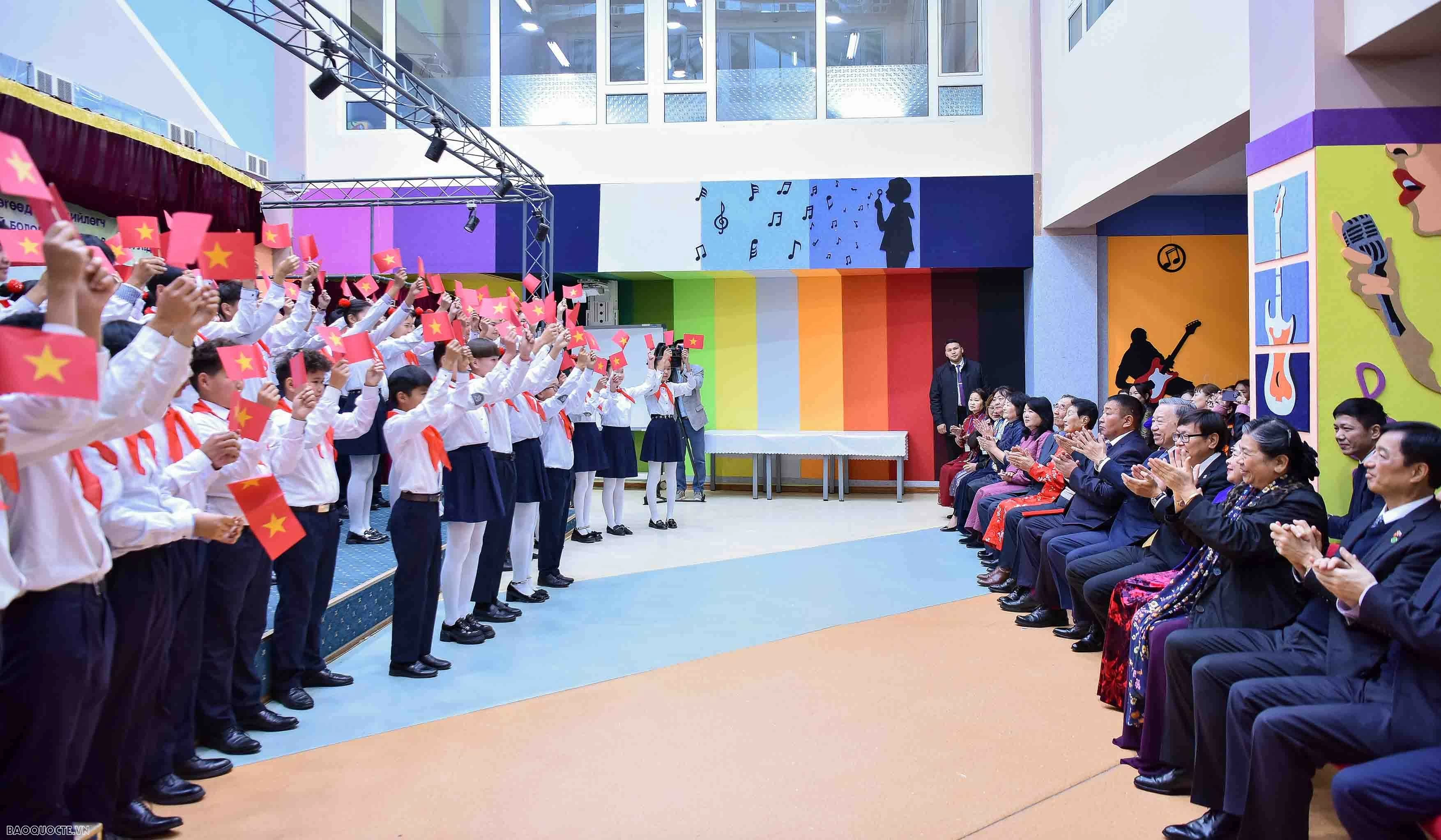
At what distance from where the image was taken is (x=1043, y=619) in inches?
189

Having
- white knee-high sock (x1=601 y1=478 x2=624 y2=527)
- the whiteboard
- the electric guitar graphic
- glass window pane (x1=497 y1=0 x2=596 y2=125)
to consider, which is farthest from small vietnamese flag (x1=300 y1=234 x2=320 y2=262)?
glass window pane (x1=497 y1=0 x2=596 y2=125)

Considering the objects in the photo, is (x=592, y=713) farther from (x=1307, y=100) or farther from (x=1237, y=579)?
(x=1307, y=100)

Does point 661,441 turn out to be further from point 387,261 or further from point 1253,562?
point 1253,562

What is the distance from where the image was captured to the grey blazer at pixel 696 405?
373 inches

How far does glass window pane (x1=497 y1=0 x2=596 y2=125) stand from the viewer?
33.8ft

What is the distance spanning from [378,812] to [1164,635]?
238 centimetres

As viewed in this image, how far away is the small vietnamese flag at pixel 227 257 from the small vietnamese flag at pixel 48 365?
43.9 inches

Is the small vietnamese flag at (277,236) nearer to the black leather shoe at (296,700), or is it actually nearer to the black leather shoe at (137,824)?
the black leather shoe at (296,700)

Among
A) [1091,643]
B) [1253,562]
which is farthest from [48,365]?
[1091,643]

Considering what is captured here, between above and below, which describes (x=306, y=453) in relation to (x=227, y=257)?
below

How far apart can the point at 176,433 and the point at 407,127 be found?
25.0 ft

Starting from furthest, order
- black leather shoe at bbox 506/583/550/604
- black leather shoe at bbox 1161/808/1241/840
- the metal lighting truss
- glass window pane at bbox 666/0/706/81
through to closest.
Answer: glass window pane at bbox 666/0/706/81
the metal lighting truss
black leather shoe at bbox 506/583/550/604
black leather shoe at bbox 1161/808/1241/840

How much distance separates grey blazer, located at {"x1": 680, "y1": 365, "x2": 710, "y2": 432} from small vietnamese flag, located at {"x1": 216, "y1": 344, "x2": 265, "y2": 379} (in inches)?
263

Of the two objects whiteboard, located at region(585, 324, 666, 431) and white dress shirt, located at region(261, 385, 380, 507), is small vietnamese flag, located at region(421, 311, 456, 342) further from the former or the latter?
whiteboard, located at region(585, 324, 666, 431)
